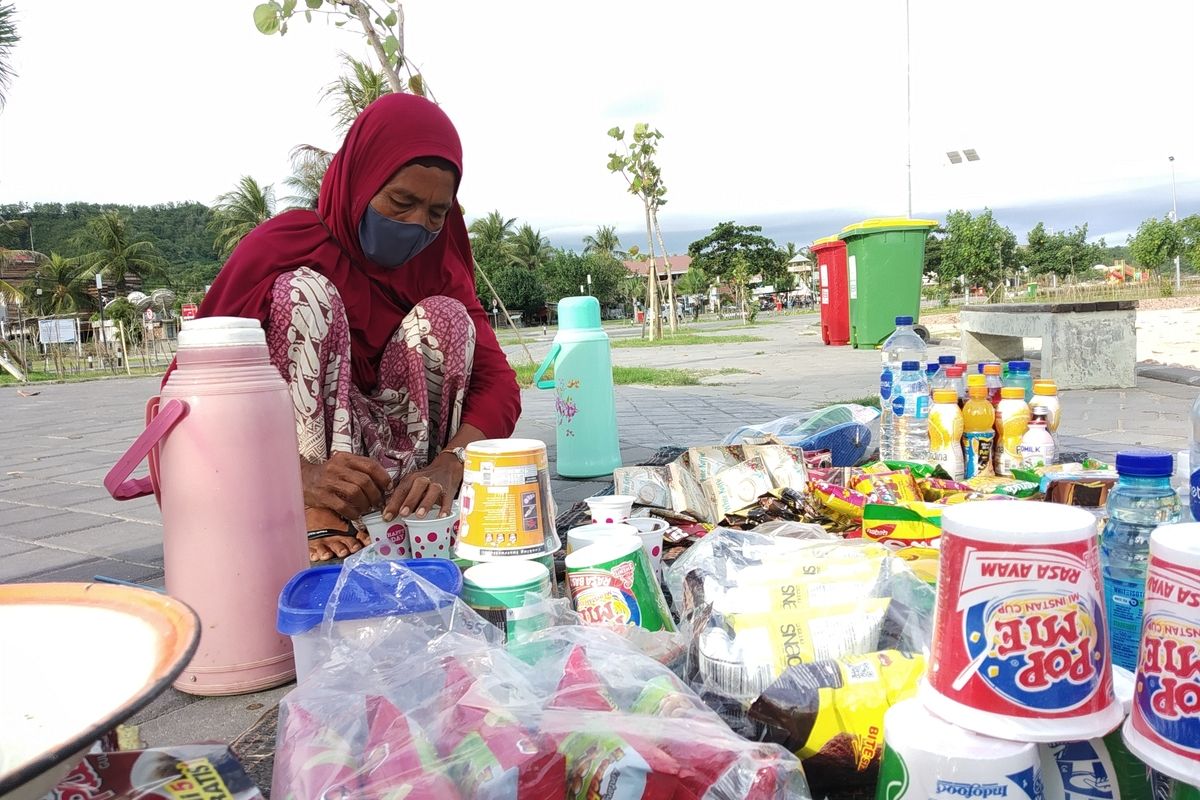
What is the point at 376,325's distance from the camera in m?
2.73

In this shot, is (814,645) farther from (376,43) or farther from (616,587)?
(376,43)

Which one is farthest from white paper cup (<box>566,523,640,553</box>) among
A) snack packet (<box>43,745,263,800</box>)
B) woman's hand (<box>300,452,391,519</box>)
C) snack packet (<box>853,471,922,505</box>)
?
snack packet (<box>43,745,263,800</box>)

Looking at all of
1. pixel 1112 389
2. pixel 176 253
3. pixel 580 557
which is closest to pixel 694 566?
pixel 580 557

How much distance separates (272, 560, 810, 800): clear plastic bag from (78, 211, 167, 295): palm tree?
51.3 m

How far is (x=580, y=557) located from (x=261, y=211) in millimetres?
42595

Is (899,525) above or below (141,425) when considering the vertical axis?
above

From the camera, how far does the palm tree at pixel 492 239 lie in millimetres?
57469

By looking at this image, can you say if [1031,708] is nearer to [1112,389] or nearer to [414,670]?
[414,670]

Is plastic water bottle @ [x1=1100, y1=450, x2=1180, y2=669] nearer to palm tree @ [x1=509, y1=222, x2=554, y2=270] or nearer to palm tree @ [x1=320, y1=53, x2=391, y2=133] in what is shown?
palm tree @ [x1=320, y1=53, x2=391, y2=133]

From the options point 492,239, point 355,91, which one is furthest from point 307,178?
point 492,239

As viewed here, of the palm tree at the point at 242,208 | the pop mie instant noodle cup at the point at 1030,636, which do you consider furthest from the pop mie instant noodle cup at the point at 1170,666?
the palm tree at the point at 242,208

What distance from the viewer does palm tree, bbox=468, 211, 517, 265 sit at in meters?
57.5

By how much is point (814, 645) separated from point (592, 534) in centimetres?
62

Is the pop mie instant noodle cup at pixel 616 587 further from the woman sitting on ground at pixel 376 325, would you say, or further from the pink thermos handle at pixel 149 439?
the pink thermos handle at pixel 149 439
